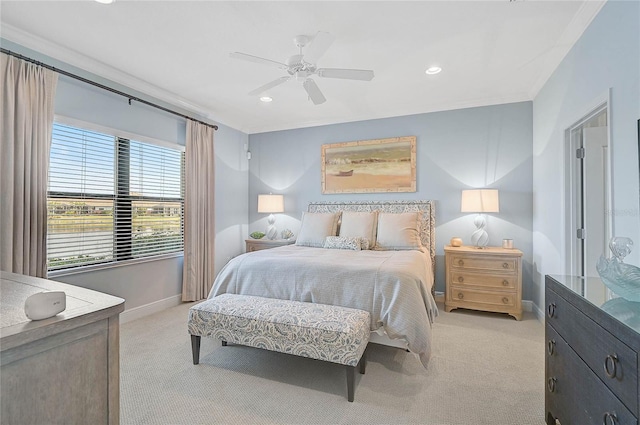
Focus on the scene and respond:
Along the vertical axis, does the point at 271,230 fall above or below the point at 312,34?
below

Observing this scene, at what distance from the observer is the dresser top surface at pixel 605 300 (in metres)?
1.01

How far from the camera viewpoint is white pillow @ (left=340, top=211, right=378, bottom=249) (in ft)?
12.6

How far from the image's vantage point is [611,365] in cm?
103

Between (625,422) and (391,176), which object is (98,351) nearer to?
(625,422)

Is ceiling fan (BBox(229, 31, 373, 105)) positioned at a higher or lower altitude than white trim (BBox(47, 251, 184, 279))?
higher

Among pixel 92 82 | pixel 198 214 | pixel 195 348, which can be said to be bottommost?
pixel 195 348

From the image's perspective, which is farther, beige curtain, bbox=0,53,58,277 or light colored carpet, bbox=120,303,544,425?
beige curtain, bbox=0,53,58,277

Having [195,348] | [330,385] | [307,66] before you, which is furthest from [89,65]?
[330,385]

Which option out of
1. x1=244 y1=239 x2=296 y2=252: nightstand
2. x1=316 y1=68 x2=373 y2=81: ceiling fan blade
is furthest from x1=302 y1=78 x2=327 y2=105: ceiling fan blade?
x1=244 y1=239 x2=296 y2=252: nightstand

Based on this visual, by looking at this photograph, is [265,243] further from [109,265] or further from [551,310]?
[551,310]

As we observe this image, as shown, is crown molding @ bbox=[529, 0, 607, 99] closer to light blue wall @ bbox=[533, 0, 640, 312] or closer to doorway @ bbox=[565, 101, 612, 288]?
light blue wall @ bbox=[533, 0, 640, 312]

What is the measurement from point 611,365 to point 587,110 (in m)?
2.08

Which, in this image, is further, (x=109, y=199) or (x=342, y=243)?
(x=342, y=243)

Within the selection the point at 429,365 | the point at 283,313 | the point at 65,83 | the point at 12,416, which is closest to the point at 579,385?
the point at 429,365
